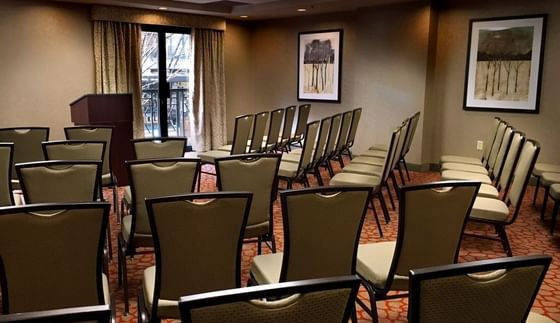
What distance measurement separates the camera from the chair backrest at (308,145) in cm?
465

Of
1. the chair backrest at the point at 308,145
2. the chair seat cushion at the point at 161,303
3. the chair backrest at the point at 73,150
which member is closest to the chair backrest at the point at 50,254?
the chair seat cushion at the point at 161,303

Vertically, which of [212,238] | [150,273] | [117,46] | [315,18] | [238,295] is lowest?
[150,273]

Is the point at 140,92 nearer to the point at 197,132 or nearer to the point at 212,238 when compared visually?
the point at 197,132

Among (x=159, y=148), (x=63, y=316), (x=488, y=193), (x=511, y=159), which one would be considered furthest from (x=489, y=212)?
(x=63, y=316)

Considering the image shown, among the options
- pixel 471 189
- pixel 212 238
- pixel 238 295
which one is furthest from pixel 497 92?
pixel 238 295

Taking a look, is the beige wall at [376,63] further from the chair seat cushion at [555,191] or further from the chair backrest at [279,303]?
the chair backrest at [279,303]

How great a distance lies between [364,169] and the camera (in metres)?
5.02

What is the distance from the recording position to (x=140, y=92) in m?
8.16

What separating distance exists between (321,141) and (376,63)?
3053 mm

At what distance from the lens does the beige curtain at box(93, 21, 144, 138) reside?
759 cm

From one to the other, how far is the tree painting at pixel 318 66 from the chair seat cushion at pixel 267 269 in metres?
6.43

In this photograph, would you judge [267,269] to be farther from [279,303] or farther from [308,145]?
[308,145]

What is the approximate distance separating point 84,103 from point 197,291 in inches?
166

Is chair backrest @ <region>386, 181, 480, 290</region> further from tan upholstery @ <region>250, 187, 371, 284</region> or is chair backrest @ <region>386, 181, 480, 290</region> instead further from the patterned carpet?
the patterned carpet
